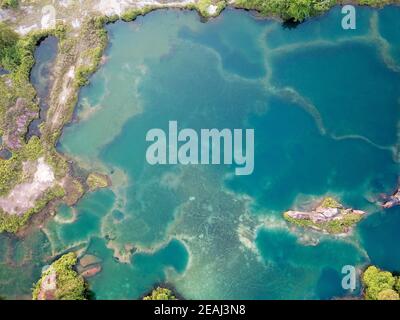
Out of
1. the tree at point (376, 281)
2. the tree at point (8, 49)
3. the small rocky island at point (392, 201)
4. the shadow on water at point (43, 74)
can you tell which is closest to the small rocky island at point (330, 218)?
the small rocky island at point (392, 201)

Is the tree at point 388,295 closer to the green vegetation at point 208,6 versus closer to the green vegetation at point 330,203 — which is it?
the green vegetation at point 330,203

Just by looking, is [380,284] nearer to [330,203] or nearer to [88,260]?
[330,203]

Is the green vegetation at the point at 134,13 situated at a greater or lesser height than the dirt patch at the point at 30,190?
greater

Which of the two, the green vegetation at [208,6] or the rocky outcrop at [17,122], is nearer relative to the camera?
the rocky outcrop at [17,122]

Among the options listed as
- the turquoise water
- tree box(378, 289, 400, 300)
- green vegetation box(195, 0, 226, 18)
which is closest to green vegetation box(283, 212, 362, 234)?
the turquoise water

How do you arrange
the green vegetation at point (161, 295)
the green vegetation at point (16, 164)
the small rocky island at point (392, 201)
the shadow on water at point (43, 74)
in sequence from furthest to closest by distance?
the shadow on water at point (43, 74)
the green vegetation at point (16, 164)
the small rocky island at point (392, 201)
the green vegetation at point (161, 295)

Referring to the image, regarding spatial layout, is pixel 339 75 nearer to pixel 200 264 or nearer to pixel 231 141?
pixel 231 141

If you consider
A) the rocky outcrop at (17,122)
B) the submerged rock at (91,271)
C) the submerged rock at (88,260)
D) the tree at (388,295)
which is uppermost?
the rocky outcrop at (17,122)
